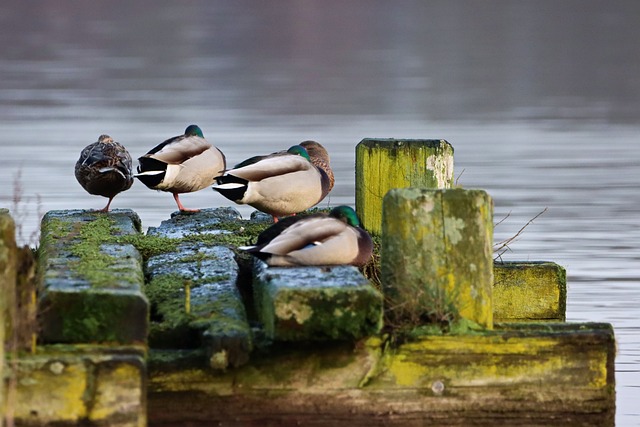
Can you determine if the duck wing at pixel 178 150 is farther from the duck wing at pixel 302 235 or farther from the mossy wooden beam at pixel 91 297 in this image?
the duck wing at pixel 302 235

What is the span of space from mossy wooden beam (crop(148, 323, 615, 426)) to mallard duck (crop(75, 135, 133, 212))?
354cm

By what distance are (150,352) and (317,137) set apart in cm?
1497

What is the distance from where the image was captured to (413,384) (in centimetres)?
646

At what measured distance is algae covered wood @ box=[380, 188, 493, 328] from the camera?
260 inches

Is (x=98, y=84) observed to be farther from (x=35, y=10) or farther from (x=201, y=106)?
(x=35, y=10)

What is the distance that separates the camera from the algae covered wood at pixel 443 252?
659cm

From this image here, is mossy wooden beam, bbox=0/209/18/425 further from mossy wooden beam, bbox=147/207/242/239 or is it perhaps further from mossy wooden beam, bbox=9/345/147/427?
mossy wooden beam, bbox=147/207/242/239

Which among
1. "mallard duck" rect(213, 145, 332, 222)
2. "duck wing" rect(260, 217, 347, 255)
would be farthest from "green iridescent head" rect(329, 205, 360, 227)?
"mallard duck" rect(213, 145, 332, 222)

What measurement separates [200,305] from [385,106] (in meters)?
20.2

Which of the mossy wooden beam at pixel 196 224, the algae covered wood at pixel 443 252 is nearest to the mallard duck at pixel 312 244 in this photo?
the algae covered wood at pixel 443 252

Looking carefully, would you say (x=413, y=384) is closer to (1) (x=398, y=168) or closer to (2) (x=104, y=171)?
(1) (x=398, y=168)

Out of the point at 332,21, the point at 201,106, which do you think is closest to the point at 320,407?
the point at 201,106

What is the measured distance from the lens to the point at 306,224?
7148 millimetres

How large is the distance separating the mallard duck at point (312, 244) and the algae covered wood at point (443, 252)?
18.0 inches
